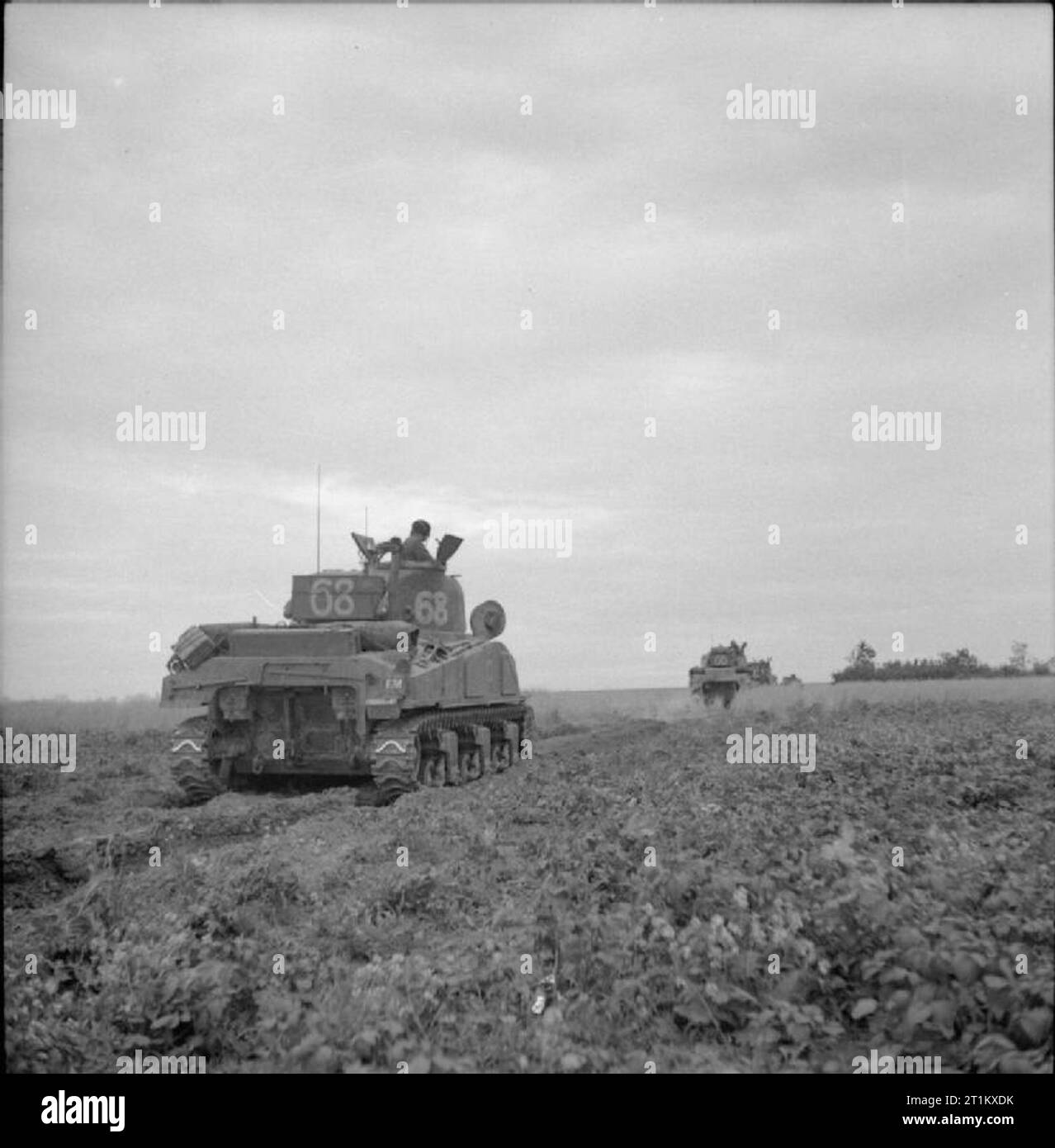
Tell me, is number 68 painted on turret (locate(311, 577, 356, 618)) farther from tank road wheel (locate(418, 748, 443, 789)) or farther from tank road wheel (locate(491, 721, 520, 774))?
tank road wheel (locate(491, 721, 520, 774))

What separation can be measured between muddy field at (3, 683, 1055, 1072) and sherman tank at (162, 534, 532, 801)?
379 cm

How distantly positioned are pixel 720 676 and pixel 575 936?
108ft

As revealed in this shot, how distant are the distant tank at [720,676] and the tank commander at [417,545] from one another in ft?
68.3

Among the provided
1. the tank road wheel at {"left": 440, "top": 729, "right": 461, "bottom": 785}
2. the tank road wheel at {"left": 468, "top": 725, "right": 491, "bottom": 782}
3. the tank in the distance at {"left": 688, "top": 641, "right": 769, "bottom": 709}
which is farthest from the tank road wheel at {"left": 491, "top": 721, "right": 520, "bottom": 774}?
the tank in the distance at {"left": 688, "top": 641, "right": 769, "bottom": 709}

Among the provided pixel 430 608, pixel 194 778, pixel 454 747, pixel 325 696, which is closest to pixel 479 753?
pixel 454 747

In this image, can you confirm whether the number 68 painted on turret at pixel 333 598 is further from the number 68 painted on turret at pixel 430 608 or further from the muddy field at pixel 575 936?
the muddy field at pixel 575 936

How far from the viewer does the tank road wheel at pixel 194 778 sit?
635 inches

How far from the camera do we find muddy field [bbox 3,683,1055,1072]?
5.48 metres

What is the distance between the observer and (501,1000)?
241 inches

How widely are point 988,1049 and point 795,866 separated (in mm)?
2286

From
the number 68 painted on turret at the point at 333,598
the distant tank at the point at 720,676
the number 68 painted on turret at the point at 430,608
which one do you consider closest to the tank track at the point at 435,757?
the number 68 painted on turret at the point at 430,608

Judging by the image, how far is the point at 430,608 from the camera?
1948 cm
